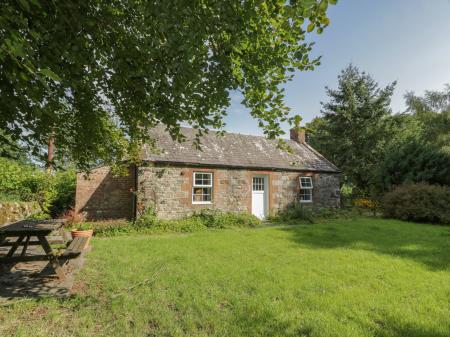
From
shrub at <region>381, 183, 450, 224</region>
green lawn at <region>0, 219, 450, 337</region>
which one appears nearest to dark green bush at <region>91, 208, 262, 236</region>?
green lawn at <region>0, 219, 450, 337</region>

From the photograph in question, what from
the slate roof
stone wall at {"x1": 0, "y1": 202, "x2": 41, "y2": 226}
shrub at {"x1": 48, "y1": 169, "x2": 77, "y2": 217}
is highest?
the slate roof

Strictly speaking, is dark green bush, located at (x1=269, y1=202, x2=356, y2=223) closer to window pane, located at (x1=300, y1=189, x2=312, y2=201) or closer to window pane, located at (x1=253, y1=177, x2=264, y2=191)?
window pane, located at (x1=300, y1=189, x2=312, y2=201)

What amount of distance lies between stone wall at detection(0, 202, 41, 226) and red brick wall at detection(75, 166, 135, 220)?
186 centimetres

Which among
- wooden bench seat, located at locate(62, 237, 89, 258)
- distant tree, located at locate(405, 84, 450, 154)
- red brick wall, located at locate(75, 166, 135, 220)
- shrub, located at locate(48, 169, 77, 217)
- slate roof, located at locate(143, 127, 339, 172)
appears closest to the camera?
wooden bench seat, located at locate(62, 237, 89, 258)

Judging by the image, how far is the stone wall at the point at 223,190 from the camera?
507 inches

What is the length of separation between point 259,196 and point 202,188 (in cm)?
355

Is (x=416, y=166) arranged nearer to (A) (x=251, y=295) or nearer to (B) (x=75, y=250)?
(A) (x=251, y=295)

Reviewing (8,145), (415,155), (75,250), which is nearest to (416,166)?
(415,155)

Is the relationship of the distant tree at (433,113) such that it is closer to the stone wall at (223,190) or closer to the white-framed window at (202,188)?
the stone wall at (223,190)

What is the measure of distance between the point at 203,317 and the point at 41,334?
6.68 feet

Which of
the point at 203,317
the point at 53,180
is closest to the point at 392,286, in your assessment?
the point at 203,317

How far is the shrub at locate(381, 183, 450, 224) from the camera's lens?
14031 mm

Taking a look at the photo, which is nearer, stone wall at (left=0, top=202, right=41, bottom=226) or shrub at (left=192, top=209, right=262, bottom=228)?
stone wall at (left=0, top=202, right=41, bottom=226)

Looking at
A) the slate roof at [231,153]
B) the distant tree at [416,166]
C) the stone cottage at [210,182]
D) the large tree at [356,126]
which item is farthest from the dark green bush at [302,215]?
the large tree at [356,126]
